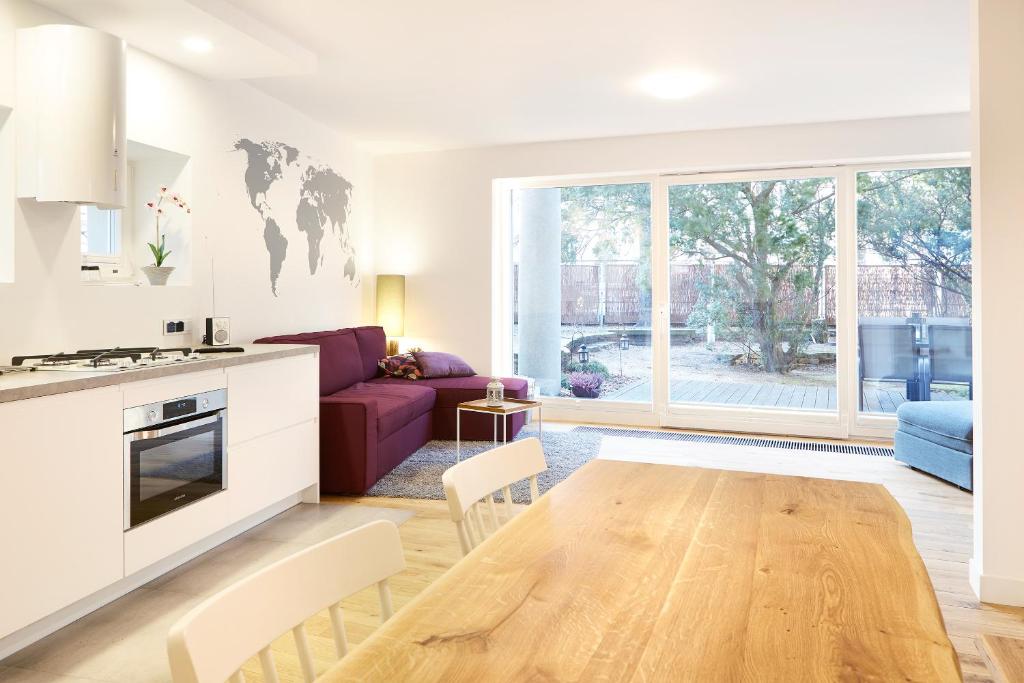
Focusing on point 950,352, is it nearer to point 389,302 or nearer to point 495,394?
point 495,394

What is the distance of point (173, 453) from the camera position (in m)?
2.88

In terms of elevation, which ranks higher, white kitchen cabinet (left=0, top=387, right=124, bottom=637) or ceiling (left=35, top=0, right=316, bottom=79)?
ceiling (left=35, top=0, right=316, bottom=79)

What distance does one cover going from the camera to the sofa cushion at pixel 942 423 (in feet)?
13.9

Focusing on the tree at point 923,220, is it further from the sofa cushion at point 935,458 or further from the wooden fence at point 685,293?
the sofa cushion at point 935,458

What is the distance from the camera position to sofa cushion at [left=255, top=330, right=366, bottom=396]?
15.5 feet

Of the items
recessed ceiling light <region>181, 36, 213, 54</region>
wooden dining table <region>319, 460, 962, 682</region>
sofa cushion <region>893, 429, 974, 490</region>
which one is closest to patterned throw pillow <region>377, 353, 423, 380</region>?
recessed ceiling light <region>181, 36, 213, 54</region>

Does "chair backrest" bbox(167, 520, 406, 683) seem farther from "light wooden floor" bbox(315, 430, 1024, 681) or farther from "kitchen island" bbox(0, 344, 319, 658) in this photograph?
"kitchen island" bbox(0, 344, 319, 658)

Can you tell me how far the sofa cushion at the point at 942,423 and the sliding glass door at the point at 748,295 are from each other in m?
0.94

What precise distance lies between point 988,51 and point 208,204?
3905 mm

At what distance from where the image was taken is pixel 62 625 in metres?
2.49

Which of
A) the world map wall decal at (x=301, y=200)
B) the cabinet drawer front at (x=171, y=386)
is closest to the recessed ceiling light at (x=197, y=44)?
the world map wall decal at (x=301, y=200)

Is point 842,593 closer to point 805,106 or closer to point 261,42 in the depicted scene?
point 261,42

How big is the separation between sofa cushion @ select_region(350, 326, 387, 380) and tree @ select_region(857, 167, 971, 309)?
4.04m

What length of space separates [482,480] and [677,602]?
0.67 m
